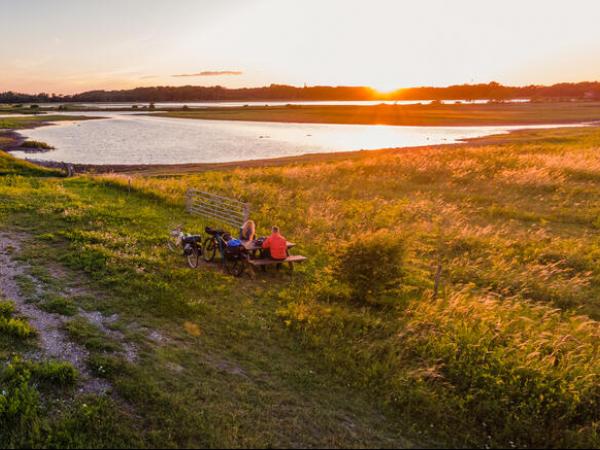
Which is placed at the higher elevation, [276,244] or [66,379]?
[276,244]

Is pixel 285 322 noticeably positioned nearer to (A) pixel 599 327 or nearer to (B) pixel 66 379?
(B) pixel 66 379

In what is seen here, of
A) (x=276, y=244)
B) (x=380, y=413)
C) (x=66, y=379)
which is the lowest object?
(x=380, y=413)

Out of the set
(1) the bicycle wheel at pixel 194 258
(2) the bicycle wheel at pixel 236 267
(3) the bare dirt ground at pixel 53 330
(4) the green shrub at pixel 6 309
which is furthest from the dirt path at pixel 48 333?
(2) the bicycle wheel at pixel 236 267

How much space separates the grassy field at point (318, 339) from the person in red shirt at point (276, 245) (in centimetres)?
72

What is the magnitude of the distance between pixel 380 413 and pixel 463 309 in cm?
388

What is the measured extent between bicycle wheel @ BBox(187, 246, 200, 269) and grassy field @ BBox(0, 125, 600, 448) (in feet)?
1.57

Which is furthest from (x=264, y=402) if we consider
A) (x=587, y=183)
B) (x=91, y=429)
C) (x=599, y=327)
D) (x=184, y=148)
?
(x=184, y=148)

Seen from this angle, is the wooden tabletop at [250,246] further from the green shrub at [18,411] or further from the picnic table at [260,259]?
the green shrub at [18,411]

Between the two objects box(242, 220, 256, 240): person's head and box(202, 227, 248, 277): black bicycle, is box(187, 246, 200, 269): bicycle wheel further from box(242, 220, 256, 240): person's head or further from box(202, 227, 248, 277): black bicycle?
box(242, 220, 256, 240): person's head

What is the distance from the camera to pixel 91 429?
20.3ft

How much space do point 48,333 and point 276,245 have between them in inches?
260

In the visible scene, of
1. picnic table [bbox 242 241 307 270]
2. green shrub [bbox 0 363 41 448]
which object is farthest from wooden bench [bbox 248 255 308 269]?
green shrub [bbox 0 363 41 448]

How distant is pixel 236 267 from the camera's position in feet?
43.9

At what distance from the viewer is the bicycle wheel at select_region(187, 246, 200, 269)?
13164 mm
